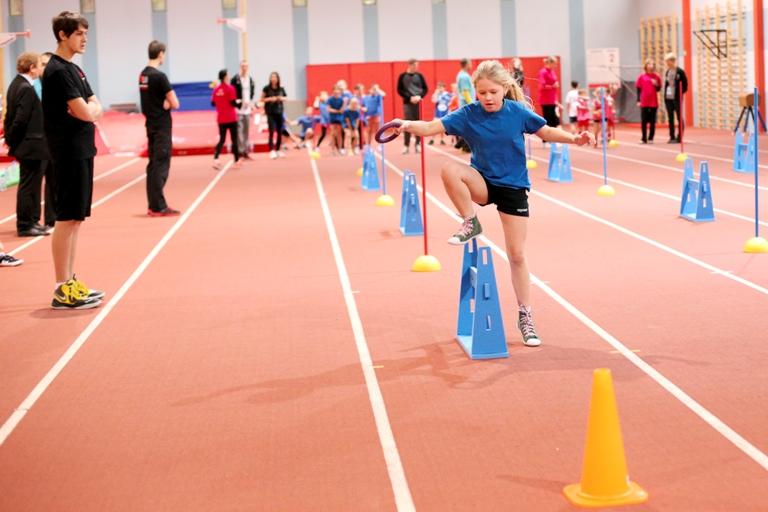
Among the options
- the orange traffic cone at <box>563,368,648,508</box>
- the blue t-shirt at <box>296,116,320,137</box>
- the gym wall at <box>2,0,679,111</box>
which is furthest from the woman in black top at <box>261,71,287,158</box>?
the orange traffic cone at <box>563,368,648,508</box>

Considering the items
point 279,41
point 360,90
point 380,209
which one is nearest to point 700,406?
point 380,209

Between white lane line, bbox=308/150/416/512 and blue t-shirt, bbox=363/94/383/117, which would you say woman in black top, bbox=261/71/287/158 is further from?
white lane line, bbox=308/150/416/512

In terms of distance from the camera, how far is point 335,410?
217 inches

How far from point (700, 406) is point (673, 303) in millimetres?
2613

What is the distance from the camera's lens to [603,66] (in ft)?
121

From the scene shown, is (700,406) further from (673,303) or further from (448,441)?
(673,303)

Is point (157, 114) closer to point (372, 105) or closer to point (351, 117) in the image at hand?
point (351, 117)

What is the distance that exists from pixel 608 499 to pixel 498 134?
115 inches

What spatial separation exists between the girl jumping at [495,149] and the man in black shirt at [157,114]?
24.7 ft

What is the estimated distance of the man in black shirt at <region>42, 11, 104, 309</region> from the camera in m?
8.00

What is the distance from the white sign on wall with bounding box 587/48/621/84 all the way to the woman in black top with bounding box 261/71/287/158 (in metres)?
14.4

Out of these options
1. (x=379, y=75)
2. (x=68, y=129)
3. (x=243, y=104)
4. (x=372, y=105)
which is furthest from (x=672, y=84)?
(x=68, y=129)

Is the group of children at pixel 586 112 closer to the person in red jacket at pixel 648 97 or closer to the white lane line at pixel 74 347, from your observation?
the person in red jacket at pixel 648 97

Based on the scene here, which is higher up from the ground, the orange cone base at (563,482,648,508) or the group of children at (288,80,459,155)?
the group of children at (288,80,459,155)
